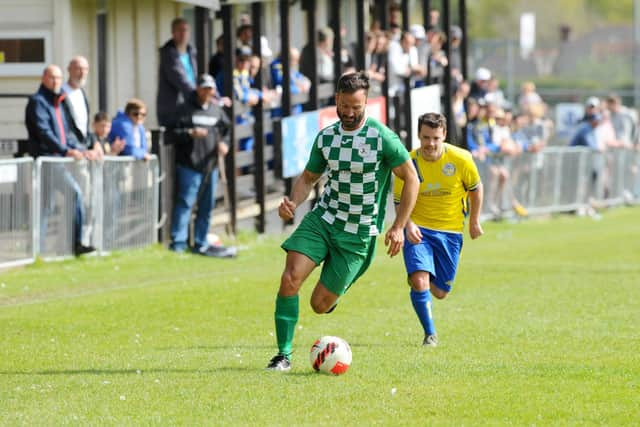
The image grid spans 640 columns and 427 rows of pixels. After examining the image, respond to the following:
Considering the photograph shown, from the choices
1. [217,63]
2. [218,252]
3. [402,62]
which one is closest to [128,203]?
[218,252]

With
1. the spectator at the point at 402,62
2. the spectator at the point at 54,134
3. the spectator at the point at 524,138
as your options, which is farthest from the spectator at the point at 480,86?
the spectator at the point at 54,134

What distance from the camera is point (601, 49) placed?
58.3 metres

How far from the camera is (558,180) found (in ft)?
91.0

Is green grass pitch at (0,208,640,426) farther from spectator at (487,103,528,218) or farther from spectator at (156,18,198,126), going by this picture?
spectator at (487,103,528,218)

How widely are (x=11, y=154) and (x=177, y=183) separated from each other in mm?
2056

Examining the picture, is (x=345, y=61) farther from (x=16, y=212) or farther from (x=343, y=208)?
(x=343, y=208)

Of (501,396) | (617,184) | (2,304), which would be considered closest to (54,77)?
(2,304)

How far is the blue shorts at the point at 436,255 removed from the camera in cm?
1098

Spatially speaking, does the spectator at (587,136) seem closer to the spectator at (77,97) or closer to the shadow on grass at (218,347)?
the spectator at (77,97)

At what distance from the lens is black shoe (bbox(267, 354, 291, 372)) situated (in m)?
9.36

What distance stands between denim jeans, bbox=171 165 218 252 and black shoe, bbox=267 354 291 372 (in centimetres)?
820

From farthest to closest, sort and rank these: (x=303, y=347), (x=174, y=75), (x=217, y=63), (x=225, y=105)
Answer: (x=217, y=63) < (x=225, y=105) < (x=174, y=75) < (x=303, y=347)

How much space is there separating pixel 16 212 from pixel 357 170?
6.53 metres

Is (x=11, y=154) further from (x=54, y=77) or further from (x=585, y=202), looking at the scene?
(x=585, y=202)
